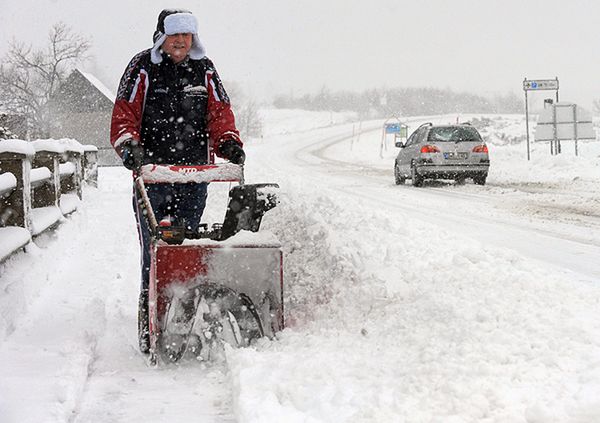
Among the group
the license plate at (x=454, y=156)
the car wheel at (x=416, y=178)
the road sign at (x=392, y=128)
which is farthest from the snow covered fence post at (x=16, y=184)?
the road sign at (x=392, y=128)

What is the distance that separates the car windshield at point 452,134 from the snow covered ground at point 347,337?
9.24m

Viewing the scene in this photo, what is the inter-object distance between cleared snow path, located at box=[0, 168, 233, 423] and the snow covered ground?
0.01 meters

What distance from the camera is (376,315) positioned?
3.84 m

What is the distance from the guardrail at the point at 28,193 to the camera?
5.09m

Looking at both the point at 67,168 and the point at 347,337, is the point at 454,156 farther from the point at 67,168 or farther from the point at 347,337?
the point at 347,337

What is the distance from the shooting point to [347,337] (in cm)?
354

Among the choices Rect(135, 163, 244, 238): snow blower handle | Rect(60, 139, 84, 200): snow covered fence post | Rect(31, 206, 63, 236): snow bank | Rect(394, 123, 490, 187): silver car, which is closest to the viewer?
Rect(135, 163, 244, 238): snow blower handle

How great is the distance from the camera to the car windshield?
627 inches

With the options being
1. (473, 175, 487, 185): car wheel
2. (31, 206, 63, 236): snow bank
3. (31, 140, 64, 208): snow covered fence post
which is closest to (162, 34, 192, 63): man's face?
(31, 206, 63, 236): snow bank

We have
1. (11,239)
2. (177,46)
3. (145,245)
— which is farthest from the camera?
(11,239)

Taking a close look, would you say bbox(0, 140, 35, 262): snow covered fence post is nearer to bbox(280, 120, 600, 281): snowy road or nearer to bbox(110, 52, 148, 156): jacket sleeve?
bbox(110, 52, 148, 156): jacket sleeve

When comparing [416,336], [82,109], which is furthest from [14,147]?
[82,109]

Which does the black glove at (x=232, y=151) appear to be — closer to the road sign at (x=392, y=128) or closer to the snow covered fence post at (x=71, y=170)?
the snow covered fence post at (x=71, y=170)

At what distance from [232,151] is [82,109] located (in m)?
51.8
